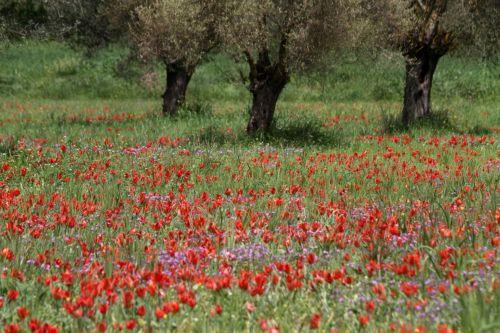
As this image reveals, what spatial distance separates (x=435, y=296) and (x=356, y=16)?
11910mm

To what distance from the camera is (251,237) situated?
5449 millimetres

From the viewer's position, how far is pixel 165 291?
4000 millimetres

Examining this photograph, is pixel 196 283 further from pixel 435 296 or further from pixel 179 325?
pixel 435 296

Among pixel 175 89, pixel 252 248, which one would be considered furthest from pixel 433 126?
pixel 252 248

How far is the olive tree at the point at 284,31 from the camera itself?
13.1 m

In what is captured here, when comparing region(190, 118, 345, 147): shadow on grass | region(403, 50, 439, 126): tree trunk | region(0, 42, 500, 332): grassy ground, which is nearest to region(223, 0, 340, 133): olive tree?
region(190, 118, 345, 147): shadow on grass

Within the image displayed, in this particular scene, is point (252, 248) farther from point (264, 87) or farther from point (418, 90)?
point (418, 90)

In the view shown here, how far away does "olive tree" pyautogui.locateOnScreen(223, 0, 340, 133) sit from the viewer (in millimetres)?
13078

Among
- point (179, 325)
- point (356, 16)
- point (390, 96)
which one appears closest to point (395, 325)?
point (179, 325)

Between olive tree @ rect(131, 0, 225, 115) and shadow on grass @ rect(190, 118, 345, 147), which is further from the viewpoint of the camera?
olive tree @ rect(131, 0, 225, 115)

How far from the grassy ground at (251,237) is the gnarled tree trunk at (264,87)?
2.55ft

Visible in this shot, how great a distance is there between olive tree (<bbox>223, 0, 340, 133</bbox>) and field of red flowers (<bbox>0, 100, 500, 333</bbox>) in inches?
146

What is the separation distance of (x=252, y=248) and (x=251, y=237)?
22.3 inches

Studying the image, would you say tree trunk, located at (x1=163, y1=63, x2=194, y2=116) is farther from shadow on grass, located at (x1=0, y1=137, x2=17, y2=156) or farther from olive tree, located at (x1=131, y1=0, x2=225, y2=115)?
shadow on grass, located at (x1=0, y1=137, x2=17, y2=156)
